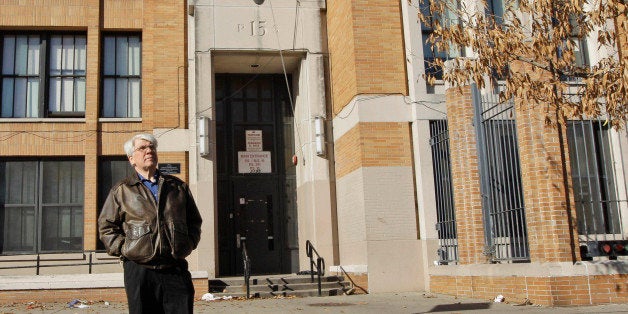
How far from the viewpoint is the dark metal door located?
16641mm

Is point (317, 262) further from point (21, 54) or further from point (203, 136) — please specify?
point (21, 54)

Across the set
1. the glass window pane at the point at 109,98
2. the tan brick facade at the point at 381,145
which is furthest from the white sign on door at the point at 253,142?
the tan brick facade at the point at 381,145

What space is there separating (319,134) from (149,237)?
11.3 meters

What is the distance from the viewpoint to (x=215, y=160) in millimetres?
15727

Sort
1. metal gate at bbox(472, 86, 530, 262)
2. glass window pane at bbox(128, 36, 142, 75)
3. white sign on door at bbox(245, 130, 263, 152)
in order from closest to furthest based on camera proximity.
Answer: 1. metal gate at bbox(472, 86, 530, 262)
2. glass window pane at bbox(128, 36, 142, 75)
3. white sign on door at bbox(245, 130, 263, 152)

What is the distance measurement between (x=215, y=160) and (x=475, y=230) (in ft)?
22.5

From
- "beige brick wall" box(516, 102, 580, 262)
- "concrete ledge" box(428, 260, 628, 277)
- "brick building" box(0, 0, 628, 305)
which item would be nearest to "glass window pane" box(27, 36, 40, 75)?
"brick building" box(0, 0, 628, 305)

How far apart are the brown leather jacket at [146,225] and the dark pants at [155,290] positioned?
7cm

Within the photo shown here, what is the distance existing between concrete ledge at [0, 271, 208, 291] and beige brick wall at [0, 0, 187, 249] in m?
2.26

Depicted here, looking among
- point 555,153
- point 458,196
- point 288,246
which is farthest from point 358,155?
point 555,153

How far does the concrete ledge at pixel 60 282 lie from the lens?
42.2 ft

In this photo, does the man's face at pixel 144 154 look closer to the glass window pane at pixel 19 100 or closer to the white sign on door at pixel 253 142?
the white sign on door at pixel 253 142

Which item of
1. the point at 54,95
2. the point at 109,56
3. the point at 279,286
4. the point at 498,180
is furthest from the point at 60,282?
the point at 498,180

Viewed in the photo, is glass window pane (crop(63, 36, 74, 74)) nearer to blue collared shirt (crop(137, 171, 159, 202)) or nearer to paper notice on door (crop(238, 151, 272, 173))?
paper notice on door (crop(238, 151, 272, 173))
